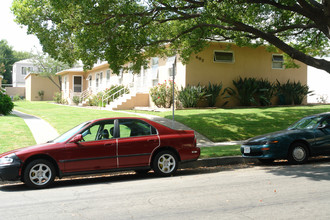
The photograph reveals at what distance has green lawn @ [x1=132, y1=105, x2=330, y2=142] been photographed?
1548 centimetres

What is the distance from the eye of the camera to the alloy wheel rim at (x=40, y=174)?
294 inches

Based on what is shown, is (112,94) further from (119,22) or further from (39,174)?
(39,174)

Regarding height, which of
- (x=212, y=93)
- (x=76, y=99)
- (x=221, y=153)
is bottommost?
(x=221, y=153)

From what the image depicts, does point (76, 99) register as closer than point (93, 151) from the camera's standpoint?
No

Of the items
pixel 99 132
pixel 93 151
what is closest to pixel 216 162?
pixel 99 132

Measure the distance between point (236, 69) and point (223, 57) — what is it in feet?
4.04

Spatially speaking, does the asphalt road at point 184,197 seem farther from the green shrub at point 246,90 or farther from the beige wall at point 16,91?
the beige wall at point 16,91

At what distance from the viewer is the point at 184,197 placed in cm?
635

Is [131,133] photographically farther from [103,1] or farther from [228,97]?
[228,97]

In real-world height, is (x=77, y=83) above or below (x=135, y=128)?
above

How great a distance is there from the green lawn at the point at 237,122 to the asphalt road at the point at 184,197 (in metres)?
6.39

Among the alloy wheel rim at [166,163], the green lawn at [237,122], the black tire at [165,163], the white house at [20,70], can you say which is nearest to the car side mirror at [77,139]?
the black tire at [165,163]

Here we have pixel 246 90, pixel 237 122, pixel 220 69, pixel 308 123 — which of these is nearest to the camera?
pixel 308 123

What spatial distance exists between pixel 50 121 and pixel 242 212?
50.7 feet
